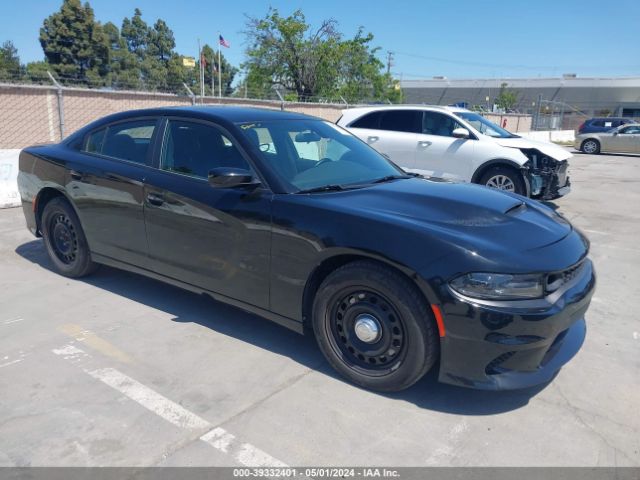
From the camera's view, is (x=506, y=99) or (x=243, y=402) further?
(x=506, y=99)

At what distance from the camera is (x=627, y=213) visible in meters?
9.09

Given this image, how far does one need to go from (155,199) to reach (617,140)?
23232 millimetres

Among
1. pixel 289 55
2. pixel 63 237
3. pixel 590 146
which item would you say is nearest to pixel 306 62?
pixel 289 55

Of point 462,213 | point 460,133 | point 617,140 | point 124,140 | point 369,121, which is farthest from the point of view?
point 617,140

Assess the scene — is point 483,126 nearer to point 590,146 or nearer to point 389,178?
point 389,178

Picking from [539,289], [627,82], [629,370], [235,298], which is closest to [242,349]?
[235,298]

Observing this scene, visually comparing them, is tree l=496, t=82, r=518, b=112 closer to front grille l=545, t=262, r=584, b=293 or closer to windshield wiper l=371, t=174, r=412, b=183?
windshield wiper l=371, t=174, r=412, b=183

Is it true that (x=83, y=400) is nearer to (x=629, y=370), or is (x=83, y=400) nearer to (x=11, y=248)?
(x=629, y=370)

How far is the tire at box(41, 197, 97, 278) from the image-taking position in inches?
191

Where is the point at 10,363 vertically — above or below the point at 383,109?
below

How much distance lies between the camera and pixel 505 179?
8680 mm

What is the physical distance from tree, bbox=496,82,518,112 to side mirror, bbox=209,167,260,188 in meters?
61.9

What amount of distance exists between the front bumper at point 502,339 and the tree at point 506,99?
62.1 meters

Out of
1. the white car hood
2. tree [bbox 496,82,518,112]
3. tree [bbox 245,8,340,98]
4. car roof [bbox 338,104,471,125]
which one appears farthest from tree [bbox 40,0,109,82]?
the white car hood
